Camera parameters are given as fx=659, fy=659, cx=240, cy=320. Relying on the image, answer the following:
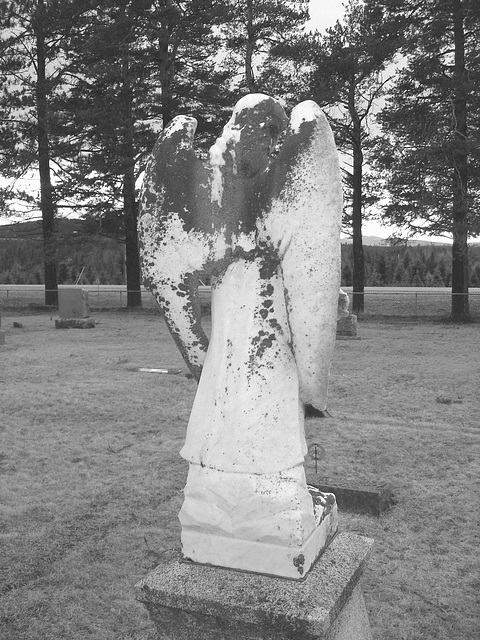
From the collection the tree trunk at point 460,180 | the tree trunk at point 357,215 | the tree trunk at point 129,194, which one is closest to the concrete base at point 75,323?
the tree trunk at point 129,194

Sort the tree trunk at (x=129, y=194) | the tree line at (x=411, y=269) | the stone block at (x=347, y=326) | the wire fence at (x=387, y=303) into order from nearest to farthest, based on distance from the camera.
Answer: the stone block at (x=347, y=326), the wire fence at (x=387, y=303), the tree trunk at (x=129, y=194), the tree line at (x=411, y=269)

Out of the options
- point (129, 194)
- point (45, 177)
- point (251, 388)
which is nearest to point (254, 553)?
point (251, 388)

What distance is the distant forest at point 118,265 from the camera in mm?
25797

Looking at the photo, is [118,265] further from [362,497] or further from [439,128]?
[362,497]

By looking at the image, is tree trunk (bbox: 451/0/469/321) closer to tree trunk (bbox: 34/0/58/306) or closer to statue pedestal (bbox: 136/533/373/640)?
tree trunk (bbox: 34/0/58/306)

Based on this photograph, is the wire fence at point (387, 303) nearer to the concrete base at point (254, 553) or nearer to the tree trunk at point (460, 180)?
the tree trunk at point (460, 180)

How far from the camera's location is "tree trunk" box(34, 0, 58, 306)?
914 inches

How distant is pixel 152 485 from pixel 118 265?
125 ft

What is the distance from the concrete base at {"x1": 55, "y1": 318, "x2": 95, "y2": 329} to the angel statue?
1529 centimetres

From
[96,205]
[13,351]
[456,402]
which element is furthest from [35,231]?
[456,402]

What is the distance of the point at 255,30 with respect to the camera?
21953 mm

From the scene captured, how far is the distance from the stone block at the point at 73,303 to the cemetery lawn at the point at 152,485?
628 cm

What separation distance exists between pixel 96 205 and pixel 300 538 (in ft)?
73.2

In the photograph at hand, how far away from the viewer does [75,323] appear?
57.4 feet
